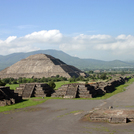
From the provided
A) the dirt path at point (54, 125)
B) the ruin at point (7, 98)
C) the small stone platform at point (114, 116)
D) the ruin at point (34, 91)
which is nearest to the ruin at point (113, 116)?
the small stone platform at point (114, 116)

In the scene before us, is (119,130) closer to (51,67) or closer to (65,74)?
(65,74)

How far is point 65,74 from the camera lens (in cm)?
9712

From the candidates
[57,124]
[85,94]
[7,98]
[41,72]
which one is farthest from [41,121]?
[41,72]

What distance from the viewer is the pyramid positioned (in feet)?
331

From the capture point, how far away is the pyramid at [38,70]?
10075 cm

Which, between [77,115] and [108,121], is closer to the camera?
[108,121]

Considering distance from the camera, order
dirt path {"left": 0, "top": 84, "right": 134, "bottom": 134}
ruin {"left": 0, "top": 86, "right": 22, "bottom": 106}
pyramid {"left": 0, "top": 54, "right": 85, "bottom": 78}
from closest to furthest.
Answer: dirt path {"left": 0, "top": 84, "right": 134, "bottom": 134}
ruin {"left": 0, "top": 86, "right": 22, "bottom": 106}
pyramid {"left": 0, "top": 54, "right": 85, "bottom": 78}

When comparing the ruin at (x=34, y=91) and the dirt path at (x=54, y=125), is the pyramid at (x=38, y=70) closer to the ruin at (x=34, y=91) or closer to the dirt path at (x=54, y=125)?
the ruin at (x=34, y=91)

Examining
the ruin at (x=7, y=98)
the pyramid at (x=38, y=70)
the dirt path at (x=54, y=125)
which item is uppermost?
the pyramid at (x=38, y=70)

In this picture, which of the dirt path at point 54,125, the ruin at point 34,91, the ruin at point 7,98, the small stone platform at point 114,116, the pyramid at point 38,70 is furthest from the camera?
the pyramid at point 38,70

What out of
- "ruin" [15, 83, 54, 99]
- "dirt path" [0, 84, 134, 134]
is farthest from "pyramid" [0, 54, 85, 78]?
"dirt path" [0, 84, 134, 134]

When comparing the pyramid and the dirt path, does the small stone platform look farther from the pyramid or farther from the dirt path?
the pyramid

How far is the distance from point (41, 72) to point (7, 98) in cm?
7678

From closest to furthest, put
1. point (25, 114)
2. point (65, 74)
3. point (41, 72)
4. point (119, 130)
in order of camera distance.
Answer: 1. point (119, 130)
2. point (25, 114)
3. point (65, 74)
4. point (41, 72)
